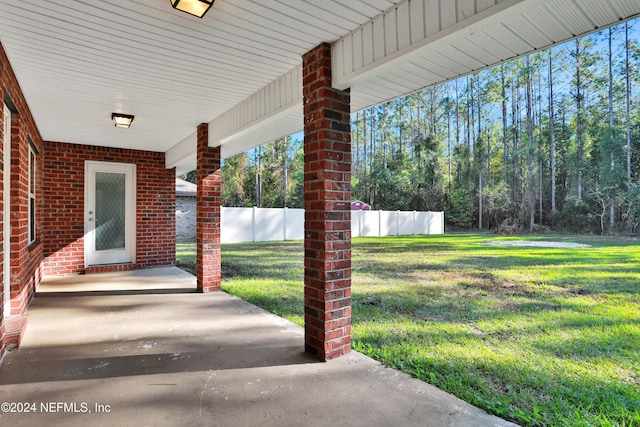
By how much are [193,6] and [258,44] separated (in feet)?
2.59

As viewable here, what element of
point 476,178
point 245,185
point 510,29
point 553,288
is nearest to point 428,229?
point 476,178

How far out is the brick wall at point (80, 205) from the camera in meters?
6.96

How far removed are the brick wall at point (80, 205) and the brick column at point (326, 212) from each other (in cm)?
603

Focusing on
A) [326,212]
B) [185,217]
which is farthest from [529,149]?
[326,212]

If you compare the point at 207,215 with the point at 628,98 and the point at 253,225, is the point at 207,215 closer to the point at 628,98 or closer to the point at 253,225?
the point at 253,225

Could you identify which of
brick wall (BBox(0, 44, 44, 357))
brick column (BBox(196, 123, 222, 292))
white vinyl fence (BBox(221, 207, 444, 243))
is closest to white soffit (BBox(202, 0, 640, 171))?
brick column (BBox(196, 123, 222, 292))

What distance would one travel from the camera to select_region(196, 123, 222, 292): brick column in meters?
5.56

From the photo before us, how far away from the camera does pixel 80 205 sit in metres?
7.25

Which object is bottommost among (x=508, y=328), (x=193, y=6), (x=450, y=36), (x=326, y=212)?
(x=508, y=328)

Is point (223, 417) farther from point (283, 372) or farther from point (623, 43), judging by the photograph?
point (623, 43)

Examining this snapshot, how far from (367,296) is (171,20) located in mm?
4302

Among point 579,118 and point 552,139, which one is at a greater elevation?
point 579,118

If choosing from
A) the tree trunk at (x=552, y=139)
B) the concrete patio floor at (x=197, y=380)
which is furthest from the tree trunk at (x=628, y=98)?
the concrete patio floor at (x=197, y=380)

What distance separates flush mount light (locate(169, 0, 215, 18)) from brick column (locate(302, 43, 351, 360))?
3.39ft
